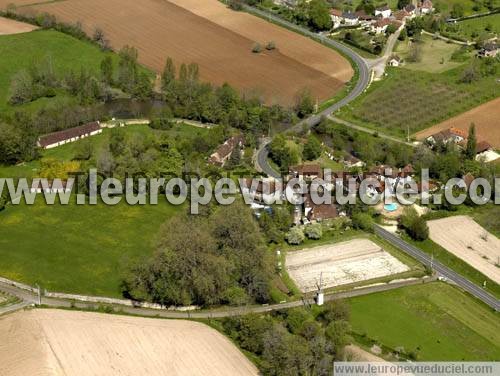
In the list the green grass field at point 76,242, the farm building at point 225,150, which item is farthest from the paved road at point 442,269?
the green grass field at point 76,242

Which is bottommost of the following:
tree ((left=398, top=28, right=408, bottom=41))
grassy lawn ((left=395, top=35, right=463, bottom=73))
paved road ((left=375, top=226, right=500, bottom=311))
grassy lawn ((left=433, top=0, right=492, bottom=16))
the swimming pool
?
paved road ((left=375, top=226, right=500, bottom=311))

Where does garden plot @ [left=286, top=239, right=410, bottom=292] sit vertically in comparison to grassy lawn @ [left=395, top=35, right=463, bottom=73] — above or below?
below

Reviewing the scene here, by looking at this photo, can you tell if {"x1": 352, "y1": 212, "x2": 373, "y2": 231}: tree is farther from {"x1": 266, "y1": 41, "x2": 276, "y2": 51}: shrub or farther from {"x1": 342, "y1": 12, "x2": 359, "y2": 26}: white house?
{"x1": 342, "y1": 12, "x2": 359, "y2": 26}: white house

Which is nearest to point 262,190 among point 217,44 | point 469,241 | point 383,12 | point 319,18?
point 469,241

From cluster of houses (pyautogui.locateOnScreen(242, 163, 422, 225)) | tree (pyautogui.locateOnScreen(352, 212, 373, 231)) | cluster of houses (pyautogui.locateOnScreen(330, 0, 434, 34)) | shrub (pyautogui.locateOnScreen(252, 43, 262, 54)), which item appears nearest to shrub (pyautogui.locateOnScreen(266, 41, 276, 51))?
shrub (pyautogui.locateOnScreen(252, 43, 262, 54))

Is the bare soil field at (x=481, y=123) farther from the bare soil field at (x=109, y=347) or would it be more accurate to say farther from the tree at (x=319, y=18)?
the bare soil field at (x=109, y=347)

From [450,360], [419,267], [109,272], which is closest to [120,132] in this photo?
[109,272]
